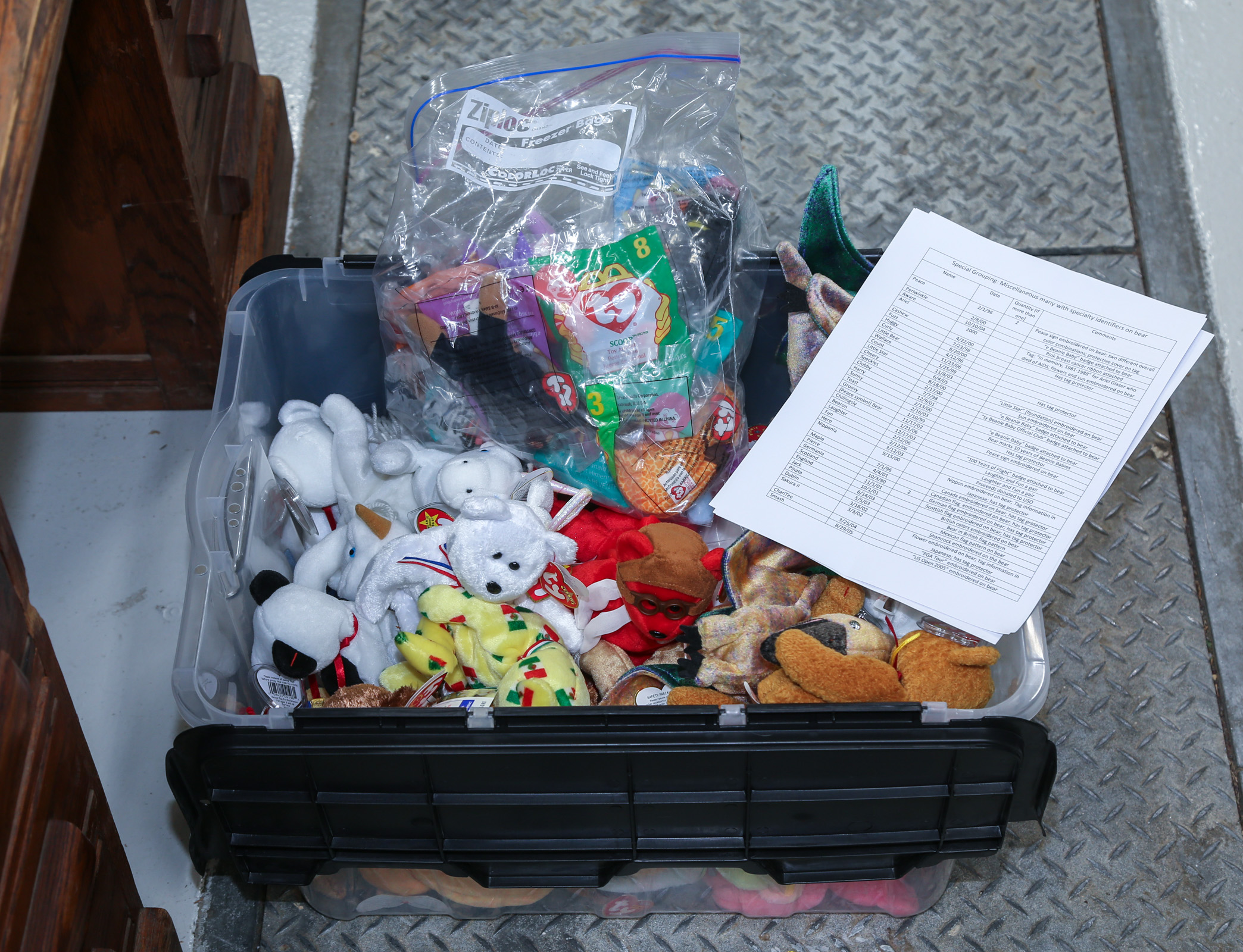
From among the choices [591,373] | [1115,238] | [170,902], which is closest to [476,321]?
[591,373]

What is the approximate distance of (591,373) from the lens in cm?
96

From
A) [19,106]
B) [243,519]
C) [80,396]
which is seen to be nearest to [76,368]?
[80,396]

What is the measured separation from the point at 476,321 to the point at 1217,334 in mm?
918

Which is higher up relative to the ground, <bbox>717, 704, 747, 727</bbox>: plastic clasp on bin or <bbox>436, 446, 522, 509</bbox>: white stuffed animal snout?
<bbox>717, 704, 747, 727</bbox>: plastic clasp on bin

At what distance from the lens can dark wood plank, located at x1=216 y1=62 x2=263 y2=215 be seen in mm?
1168

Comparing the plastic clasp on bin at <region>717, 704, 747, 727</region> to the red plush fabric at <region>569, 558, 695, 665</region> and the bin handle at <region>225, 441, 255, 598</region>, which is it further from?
the bin handle at <region>225, 441, 255, 598</region>

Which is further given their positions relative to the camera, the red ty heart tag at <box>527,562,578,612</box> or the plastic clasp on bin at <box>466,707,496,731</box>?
the red ty heart tag at <box>527,562,578,612</box>

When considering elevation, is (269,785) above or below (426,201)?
below

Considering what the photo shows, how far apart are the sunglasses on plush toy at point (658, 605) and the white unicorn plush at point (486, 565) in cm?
6

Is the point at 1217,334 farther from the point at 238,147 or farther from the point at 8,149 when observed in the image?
the point at 8,149

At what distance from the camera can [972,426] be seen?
0.92m

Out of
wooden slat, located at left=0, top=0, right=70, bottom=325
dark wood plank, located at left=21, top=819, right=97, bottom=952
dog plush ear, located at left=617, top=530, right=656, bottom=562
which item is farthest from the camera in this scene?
dog plush ear, located at left=617, top=530, right=656, bottom=562

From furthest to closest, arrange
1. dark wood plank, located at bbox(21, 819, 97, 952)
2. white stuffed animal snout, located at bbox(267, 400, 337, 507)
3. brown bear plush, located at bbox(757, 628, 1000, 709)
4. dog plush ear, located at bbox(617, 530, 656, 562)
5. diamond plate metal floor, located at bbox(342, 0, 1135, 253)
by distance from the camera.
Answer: diamond plate metal floor, located at bbox(342, 0, 1135, 253) → white stuffed animal snout, located at bbox(267, 400, 337, 507) → dog plush ear, located at bbox(617, 530, 656, 562) → brown bear plush, located at bbox(757, 628, 1000, 709) → dark wood plank, located at bbox(21, 819, 97, 952)

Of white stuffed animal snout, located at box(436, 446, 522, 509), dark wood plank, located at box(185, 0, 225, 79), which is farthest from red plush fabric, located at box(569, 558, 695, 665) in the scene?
dark wood plank, located at box(185, 0, 225, 79)
